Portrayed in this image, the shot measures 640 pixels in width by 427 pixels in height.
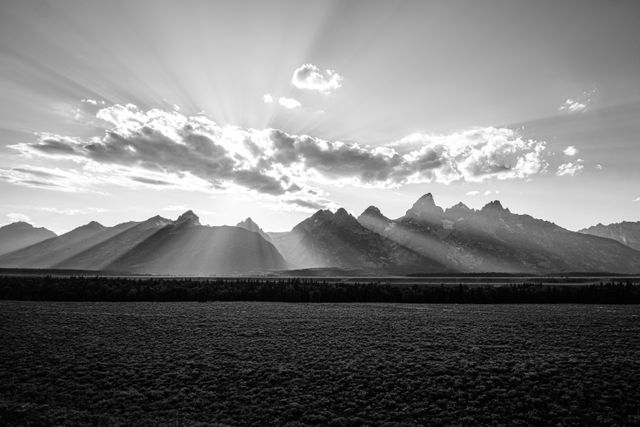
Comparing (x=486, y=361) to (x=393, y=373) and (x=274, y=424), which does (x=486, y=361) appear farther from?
(x=274, y=424)

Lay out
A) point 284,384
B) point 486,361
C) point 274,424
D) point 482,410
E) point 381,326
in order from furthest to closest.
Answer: point 381,326 < point 486,361 < point 284,384 < point 482,410 < point 274,424

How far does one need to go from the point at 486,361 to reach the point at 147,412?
2701 centimetres

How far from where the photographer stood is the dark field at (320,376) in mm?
22156

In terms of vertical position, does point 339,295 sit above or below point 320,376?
below

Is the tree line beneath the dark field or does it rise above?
beneath

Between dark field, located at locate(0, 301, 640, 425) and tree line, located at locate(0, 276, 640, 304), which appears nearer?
dark field, located at locate(0, 301, 640, 425)

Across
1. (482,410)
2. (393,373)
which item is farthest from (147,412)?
(482,410)

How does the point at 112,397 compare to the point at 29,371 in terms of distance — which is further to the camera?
the point at 29,371

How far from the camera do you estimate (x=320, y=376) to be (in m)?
28.8

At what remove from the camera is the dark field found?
2216cm

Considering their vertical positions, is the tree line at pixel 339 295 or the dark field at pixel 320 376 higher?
the dark field at pixel 320 376

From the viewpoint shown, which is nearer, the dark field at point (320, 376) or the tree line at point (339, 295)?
the dark field at point (320, 376)

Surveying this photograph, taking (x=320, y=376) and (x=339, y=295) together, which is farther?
(x=339, y=295)

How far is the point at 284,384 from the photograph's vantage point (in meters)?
27.5
